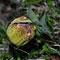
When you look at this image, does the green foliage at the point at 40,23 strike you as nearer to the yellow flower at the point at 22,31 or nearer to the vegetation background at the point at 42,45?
the vegetation background at the point at 42,45

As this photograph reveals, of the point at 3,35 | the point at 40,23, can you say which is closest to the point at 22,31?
the point at 40,23

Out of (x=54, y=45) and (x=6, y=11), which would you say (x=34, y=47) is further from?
(x=6, y=11)

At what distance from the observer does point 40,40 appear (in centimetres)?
155

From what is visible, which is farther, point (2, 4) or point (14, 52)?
point (2, 4)

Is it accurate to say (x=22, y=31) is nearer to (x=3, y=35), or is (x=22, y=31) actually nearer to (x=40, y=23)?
(x=40, y=23)

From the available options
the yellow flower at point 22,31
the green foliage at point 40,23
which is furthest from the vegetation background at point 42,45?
the yellow flower at point 22,31

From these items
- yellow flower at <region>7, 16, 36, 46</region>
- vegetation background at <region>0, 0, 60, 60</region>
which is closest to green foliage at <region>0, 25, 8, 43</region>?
vegetation background at <region>0, 0, 60, 60</region>

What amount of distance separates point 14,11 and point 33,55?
2.69 feet

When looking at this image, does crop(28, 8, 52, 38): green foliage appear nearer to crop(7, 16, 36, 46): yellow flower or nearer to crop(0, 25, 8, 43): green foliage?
crop(7, 16, 36, 46): yellow flower

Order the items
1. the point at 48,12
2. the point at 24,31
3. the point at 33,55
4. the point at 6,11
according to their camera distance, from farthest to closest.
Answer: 1. the point at 6,11
2. the point at 48,12
3. the point at 33,55
4. the point at 24,31

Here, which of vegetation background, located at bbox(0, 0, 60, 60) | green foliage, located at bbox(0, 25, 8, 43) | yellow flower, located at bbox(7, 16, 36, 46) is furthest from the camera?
green foliage, located at bbox(0, 25, 8, 43)

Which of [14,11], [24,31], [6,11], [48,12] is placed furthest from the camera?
[6,11]

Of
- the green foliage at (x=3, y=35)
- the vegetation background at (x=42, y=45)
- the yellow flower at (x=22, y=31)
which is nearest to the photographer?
the yellow flower at (x=22, y=31)

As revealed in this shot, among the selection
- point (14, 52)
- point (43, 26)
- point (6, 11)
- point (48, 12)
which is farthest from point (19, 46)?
point (6, 11)
